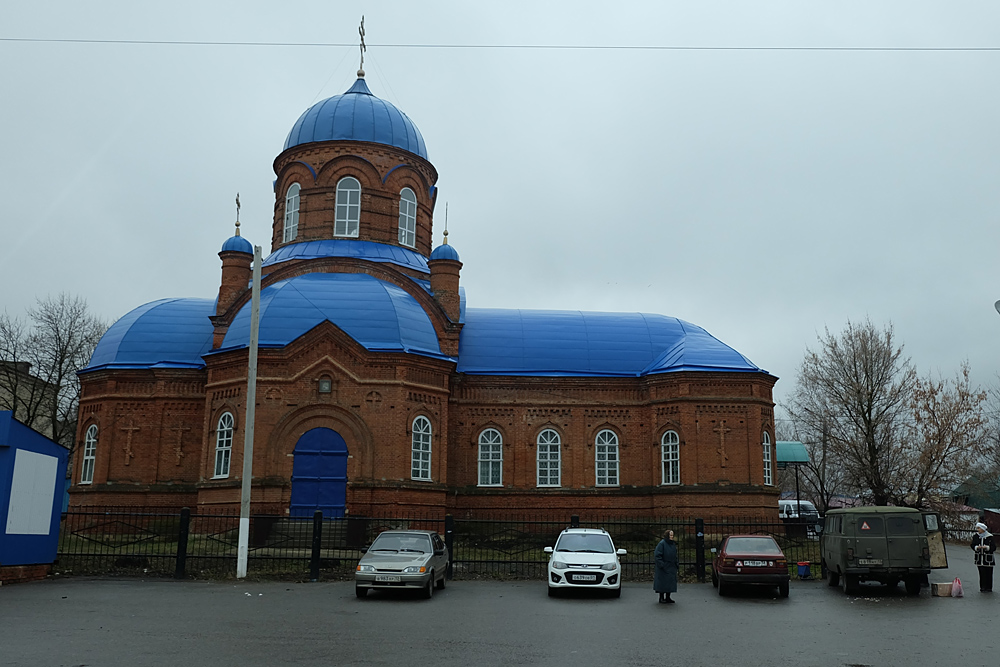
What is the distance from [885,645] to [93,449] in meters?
24.4

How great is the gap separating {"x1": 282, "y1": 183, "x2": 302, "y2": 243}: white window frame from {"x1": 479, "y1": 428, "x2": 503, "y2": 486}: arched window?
32.5 ft

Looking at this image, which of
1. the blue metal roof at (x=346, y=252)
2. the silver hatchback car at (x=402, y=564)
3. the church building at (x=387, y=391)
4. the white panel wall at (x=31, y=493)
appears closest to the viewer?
the silver hatchback car at (x=402, y=564)

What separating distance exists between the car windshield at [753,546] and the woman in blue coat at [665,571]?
74.4 inches

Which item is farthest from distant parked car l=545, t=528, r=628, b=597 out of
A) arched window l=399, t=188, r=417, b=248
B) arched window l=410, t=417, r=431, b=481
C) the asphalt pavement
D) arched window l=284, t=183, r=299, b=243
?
arched window l=284, t=183, r=299, b=243

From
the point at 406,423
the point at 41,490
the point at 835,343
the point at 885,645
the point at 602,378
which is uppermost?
the point at 835,343

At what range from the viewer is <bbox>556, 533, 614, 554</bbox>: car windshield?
1614cm

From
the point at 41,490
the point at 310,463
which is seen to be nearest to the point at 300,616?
the point at 41,490

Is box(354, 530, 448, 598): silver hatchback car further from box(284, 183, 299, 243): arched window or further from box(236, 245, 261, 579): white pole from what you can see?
box(284, 183, 299, 243): arched window

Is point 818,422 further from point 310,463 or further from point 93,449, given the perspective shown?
point 93,449

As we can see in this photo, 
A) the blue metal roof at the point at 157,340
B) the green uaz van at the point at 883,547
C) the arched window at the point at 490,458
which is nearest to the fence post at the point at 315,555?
the green uaz van at the point at 883,547

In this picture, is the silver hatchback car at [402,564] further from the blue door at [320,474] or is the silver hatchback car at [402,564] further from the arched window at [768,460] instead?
the arched window at [768,460]

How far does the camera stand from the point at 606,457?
92.4 ft

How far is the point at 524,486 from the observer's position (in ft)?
90.8

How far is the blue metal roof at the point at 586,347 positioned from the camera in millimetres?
27953
